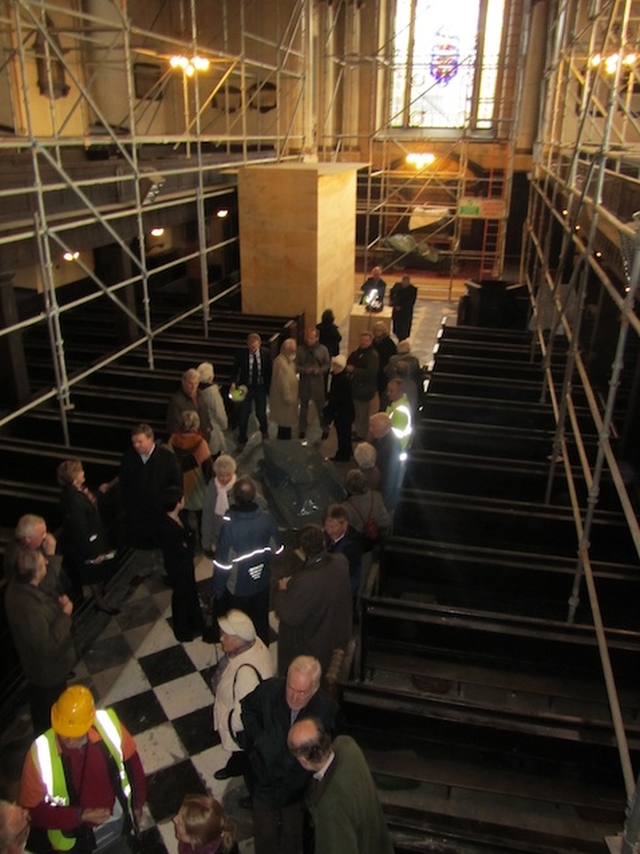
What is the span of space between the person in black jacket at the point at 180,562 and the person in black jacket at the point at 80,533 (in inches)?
19.1

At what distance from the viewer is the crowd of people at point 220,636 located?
2.66 m

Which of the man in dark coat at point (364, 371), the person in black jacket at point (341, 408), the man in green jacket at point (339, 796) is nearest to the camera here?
the man in green jacket at point (339, 796)

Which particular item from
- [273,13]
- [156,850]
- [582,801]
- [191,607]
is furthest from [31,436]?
[273,13]

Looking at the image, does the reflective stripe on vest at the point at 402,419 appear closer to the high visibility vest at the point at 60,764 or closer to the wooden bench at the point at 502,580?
the wooden bench at the point at 502,580

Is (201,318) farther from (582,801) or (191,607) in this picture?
(582,801)

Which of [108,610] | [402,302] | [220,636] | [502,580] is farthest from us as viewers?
[402,302]

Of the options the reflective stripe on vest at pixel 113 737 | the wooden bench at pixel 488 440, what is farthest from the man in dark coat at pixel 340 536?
the wooden bench at pixel 488 440

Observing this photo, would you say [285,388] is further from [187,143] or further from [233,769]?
[187,143]

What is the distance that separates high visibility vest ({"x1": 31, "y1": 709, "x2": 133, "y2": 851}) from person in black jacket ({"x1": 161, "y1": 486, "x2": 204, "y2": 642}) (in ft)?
5.71

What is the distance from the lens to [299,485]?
20.7ft

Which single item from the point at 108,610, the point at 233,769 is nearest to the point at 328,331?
the point at 108,610

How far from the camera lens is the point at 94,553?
4840 mm

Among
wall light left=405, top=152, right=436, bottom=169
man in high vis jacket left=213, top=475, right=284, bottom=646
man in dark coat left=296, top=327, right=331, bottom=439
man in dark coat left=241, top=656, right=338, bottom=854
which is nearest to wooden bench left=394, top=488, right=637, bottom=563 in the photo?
man in high vis jacket left=213, top=475, right=284, bottom=646

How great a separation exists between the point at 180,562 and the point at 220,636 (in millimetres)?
583
